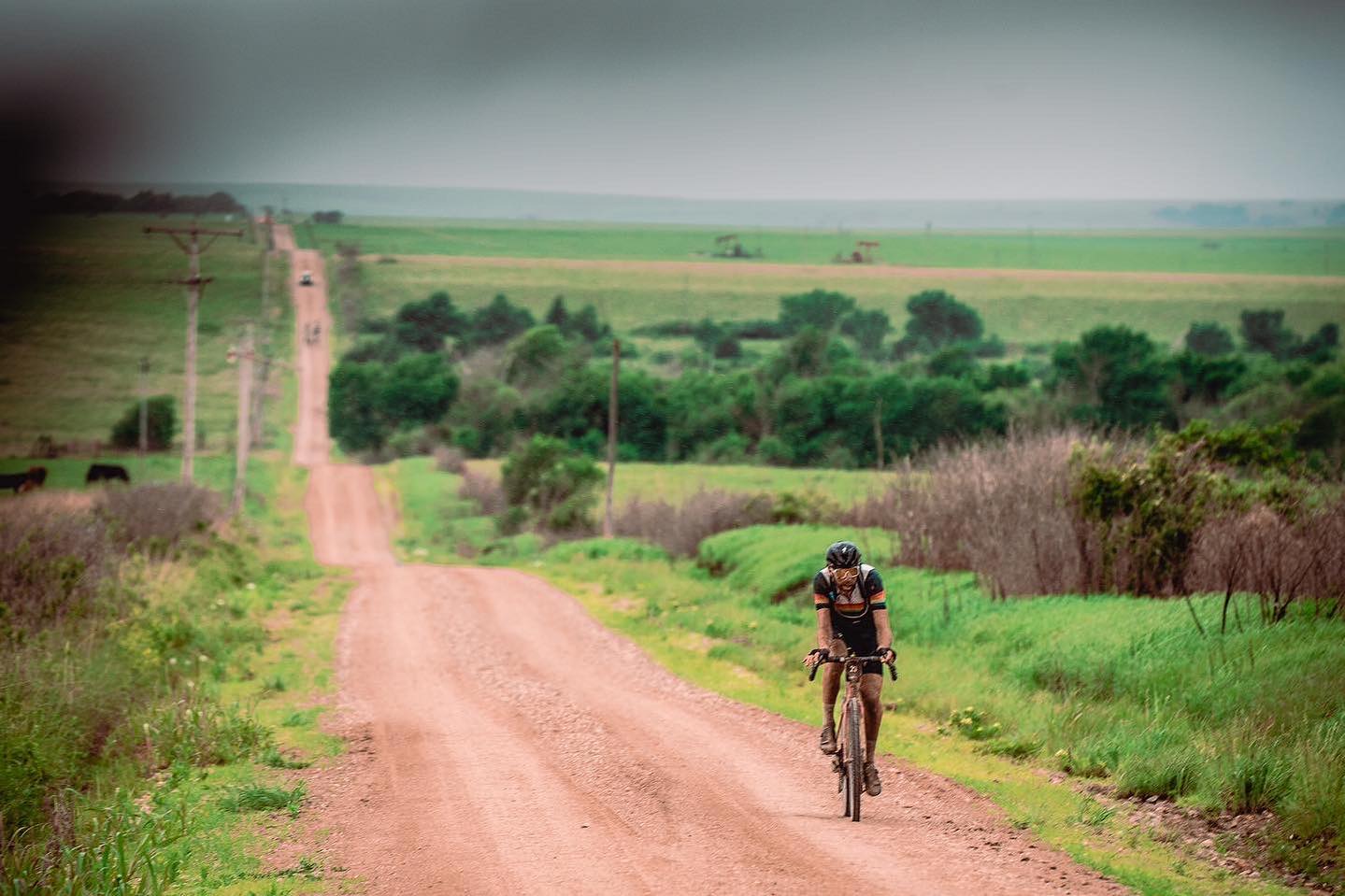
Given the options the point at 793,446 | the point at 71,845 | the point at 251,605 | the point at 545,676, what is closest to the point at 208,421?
the point at 793,446

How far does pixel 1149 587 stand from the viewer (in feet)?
62.5

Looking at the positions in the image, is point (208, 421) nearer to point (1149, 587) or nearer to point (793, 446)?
point (793, 446)

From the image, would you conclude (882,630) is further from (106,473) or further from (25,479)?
(106,473)

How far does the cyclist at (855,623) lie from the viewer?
1130 cm

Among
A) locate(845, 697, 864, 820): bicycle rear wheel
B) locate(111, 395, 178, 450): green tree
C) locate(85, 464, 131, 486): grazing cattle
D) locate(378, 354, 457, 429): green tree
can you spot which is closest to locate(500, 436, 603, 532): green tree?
locate(85, 464, 131, 486): grazing cattle

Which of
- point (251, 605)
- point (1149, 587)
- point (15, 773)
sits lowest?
point (251, 605)

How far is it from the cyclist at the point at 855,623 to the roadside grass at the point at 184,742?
452 centimetres

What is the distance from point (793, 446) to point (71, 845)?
80947 mm

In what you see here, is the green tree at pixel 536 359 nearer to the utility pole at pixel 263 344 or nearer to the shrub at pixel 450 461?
the shrub at pixel 450 461

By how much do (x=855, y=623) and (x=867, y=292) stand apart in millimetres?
169642

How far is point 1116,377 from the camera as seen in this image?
93.6m

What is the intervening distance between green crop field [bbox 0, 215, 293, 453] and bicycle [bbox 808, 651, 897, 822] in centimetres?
4358

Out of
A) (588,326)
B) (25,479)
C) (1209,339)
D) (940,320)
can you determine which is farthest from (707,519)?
(940,320)

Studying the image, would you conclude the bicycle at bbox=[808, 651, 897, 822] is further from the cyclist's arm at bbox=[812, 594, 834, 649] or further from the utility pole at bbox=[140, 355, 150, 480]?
the utility pole at bbox=[140, 355, 150, 480]
